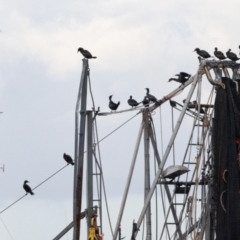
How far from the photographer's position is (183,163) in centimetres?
4034

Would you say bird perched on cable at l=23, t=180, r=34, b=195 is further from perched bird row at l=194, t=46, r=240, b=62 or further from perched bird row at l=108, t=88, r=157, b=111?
perched bird row at l=194, t=46, r=240, b=62

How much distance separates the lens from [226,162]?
3762 centimetres

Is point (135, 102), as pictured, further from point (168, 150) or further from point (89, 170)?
point (89, 170)

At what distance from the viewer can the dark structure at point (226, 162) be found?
37.2 metres

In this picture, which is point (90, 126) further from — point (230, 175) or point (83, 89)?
point (230, 175)

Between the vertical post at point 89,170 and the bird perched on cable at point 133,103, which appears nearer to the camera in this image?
the vertical post at point 89,170

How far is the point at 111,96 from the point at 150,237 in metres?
6.69

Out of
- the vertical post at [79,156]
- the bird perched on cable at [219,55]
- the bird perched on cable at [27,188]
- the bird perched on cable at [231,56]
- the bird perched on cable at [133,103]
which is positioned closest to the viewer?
the vertical post at [79,156]

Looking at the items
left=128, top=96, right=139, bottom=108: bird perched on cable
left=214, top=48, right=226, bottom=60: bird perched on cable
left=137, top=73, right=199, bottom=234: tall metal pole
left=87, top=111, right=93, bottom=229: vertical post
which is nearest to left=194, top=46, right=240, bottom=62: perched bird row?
left=214, top=48, right=226, bottom=60: bird perched on cable

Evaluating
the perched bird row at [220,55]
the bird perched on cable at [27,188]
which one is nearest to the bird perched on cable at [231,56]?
the perched bird row at [220,55]

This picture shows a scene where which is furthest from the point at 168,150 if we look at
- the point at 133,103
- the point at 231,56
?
the point at 133,103

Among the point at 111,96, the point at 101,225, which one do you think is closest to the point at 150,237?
the point at 101,225

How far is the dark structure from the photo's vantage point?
37188 mm

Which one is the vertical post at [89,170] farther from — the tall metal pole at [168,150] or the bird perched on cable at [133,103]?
the bird perched on cable at [133,103]
